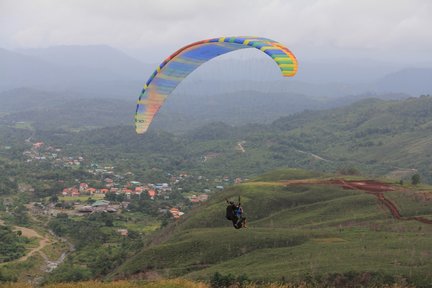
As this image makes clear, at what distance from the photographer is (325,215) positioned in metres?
65.1

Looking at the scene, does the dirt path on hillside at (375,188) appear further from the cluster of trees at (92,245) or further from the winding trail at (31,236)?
the winding trail at (31,236)

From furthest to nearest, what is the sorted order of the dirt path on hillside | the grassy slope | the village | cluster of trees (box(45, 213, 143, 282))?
the village, cluster of trees (box(45, 213, 143, 282)), the dirt path on hillside, the grassy slope

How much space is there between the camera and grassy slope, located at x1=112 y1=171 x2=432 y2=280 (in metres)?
38.4

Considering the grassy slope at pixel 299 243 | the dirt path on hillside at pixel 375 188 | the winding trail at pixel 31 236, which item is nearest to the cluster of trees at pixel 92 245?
the winding trail at pixel 31 236

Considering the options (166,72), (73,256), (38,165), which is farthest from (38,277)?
(38,165)

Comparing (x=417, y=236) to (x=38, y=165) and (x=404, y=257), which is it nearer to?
(x=404, y=257)

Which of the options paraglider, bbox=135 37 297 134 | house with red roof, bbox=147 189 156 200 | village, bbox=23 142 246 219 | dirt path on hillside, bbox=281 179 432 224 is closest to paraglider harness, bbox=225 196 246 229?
paraglider, bbox=135 37 297 134

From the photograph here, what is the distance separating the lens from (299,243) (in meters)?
49.6

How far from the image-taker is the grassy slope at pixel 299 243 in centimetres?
3838

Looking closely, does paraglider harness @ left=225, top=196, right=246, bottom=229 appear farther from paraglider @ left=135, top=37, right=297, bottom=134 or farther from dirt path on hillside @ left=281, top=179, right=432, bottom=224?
dirt path on hillside @ left=281, top=179, right=432, bottom=224

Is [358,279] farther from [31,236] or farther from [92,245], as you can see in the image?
[31,236]

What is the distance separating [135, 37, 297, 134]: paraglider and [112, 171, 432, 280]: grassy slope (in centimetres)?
1585

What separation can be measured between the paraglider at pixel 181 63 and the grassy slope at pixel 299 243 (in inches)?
624

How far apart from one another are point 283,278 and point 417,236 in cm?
1776
